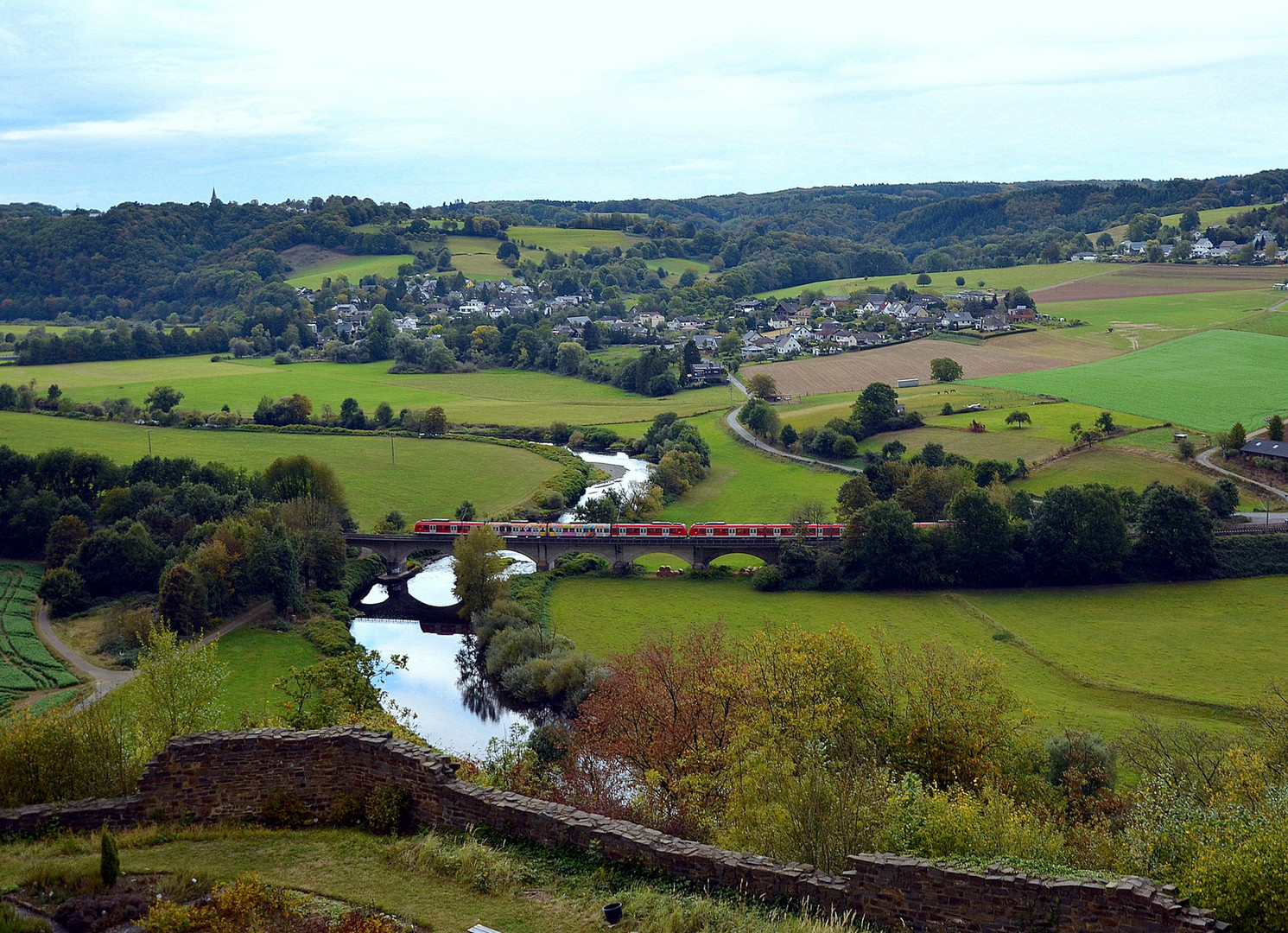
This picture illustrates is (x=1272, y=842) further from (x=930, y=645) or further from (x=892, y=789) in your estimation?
(x=930, y=645)

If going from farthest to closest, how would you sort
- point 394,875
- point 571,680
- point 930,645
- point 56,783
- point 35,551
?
1. point 35,551
2. point 571,680
3. point 930,645
4. point 56,783
5. point 394,875

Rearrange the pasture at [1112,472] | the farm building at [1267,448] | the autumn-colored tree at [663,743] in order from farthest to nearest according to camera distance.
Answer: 1. the farm building at [1267,448]
2. the pasture at [1112,472]
3. the autumn-colored tree at [663,743]

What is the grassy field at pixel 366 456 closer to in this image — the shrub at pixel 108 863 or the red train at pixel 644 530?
the red train at pixel 644 530

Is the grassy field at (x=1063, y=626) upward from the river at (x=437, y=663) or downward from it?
upward

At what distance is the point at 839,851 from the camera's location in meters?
17.9

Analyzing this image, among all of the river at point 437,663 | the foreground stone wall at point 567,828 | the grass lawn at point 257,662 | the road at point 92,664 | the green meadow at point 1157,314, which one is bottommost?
the river at point 437,663

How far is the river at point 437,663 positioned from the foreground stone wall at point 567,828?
21.0 metres

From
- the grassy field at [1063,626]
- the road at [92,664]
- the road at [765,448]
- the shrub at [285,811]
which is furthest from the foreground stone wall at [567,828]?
the road at [765,448]

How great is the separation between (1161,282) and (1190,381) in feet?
213

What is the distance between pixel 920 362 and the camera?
124500 millimetres

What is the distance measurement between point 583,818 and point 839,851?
4.38 meters

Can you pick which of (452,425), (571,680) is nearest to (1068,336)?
(452,425)

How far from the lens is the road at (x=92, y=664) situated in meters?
48.5

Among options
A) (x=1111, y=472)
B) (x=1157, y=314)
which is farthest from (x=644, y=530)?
(x=1157, y=314)
